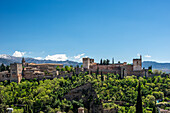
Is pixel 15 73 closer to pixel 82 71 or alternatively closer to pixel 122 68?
pixel 82 71

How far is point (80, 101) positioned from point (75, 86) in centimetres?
386

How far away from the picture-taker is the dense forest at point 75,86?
29.6 metres

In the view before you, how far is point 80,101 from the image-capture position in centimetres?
3206

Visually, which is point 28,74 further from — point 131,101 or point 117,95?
point 131,101

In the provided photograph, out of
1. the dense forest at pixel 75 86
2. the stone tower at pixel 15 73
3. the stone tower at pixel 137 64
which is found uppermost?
the stone tower at pixel 137 64

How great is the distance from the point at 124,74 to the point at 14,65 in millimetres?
24271

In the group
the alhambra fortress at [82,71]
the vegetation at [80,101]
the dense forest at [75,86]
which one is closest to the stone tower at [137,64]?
the alhambra fortress at [82,71]

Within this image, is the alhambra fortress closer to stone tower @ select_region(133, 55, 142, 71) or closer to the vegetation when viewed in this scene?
stone tower @ select_region(133, 55, 142, 71)

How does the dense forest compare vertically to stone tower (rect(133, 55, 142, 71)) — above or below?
below

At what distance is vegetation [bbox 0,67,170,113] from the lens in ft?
97.5

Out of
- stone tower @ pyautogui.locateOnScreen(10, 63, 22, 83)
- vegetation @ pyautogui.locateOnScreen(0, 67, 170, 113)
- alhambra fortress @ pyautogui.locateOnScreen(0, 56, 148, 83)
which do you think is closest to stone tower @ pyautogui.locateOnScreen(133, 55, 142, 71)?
alhambra fortress @ pyautogui.locateOnScreen(0, 56, 148, 83)

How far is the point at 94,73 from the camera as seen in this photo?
41.5m

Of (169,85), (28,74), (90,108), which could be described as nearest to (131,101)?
(90,108)

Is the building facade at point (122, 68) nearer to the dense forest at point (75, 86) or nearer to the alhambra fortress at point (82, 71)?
the alhambra fortress at point (82, 71)
